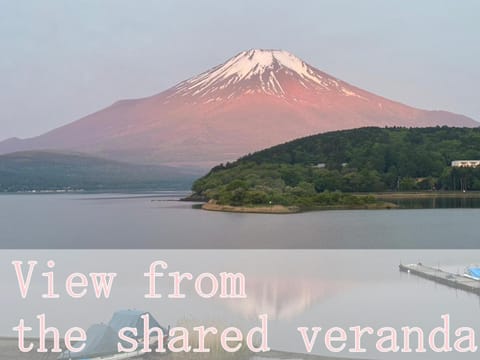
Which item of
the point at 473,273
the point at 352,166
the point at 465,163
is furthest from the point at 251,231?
the point at 465,163

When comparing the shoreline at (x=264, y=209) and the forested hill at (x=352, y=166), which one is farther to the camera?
the forested hill at (x=352, y=166)

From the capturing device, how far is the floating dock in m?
7.72

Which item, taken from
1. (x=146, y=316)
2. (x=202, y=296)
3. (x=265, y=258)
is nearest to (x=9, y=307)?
(x=202, y=296)

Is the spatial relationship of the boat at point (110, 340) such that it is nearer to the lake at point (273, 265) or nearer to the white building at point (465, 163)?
the lake at point (273, 265)

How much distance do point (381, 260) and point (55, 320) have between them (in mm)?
5815

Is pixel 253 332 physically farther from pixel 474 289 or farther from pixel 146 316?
pixel 474 289

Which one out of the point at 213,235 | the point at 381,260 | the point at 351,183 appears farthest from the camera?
the point at 351,183

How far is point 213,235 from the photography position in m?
15.8

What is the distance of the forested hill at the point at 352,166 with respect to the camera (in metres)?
29.8

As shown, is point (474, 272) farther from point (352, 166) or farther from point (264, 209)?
point (352, 166)

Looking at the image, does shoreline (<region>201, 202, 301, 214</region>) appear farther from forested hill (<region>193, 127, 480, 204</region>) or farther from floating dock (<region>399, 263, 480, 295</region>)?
floating dock (<region>399, 263, 480, 295</region>)

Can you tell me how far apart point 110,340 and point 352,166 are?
104 ft

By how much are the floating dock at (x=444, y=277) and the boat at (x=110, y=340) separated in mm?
3769

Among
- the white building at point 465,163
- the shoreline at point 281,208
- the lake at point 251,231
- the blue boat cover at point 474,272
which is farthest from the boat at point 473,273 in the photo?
the white building at point 465,163
